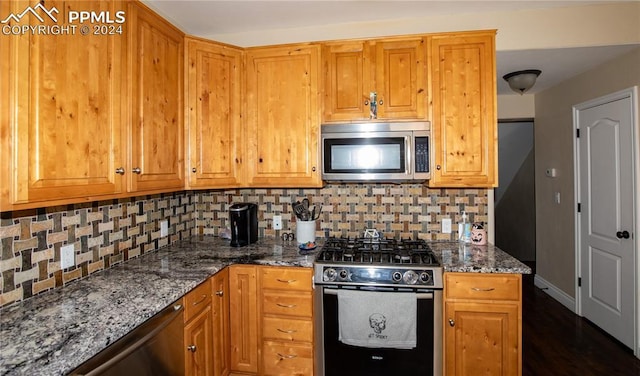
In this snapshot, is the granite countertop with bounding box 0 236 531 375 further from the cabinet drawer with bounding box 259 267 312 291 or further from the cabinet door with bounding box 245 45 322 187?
the cabinet door with bounding box 245 45 322 187

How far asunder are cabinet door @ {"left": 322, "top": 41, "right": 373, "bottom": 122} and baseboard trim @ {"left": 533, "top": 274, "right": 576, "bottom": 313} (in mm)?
3135

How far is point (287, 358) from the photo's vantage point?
2062mm

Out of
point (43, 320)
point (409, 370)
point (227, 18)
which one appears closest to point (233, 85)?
point (227, 18)

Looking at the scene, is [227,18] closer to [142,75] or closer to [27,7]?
[142,75]

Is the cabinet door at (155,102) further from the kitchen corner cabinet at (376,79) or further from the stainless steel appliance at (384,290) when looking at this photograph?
the stainless steel appliance at (384,290)

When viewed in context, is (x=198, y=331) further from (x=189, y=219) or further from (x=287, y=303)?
(x=189, y=219)

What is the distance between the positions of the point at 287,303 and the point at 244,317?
310 mm

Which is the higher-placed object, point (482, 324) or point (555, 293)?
point (482, 324)

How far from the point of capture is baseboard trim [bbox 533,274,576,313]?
338 centimetres

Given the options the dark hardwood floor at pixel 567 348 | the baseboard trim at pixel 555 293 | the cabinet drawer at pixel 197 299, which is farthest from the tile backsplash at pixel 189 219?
the baseboard trim at pixel 555 293

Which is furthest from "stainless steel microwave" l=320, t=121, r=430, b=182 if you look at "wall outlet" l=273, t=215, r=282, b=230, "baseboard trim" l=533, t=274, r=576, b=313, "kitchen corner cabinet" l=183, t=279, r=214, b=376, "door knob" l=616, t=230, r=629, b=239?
"baseboard trim" l=533, t=274, r=576, b=313

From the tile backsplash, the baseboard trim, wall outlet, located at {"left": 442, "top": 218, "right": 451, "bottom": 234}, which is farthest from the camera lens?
the baseboard trim

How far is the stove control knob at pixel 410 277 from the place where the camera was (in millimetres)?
1914

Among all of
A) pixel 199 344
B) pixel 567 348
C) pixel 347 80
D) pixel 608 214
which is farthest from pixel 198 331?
pixel 608 214
